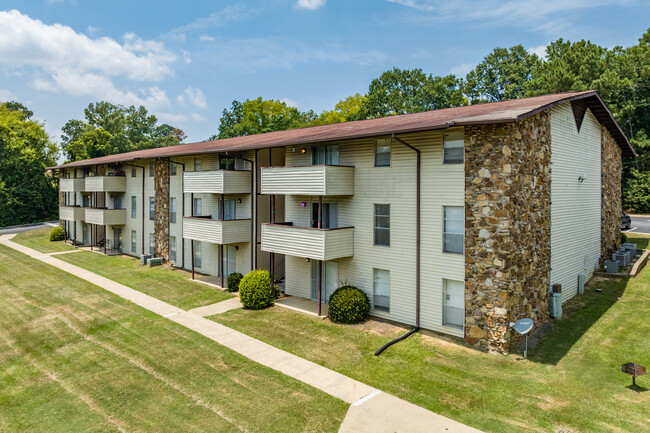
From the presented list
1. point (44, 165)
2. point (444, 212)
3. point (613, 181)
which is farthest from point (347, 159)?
point (44, 165)

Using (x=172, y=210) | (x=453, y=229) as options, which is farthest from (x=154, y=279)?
(x=453, y=229)

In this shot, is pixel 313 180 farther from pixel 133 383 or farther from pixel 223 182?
pixel 133 383

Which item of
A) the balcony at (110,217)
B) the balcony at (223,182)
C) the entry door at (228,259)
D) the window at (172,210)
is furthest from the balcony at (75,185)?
the entry door at (228,259)

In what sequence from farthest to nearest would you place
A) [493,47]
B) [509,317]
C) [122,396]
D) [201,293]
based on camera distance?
[493,47], [201,293], [509,317], [122,396]

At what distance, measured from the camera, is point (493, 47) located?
2234 inches

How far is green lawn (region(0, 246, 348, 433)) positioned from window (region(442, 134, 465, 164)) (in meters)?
8.90

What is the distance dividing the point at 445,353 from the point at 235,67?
3141 cm

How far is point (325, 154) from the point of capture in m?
18.6

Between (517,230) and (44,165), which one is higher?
(44,165)

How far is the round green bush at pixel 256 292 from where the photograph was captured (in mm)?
18469

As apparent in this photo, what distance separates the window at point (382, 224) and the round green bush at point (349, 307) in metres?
2.30

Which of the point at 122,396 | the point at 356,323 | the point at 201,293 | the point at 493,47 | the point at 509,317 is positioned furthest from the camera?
the point at 493,47

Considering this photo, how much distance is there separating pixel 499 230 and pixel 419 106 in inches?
1732

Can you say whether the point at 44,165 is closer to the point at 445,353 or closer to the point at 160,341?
the point at 160,341
